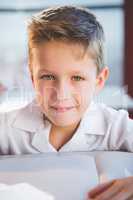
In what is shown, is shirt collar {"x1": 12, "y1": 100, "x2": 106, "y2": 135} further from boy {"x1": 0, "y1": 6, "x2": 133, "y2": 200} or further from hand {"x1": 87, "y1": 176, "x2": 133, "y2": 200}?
hand {"x1": 87, "y1": 176, "x2": 133, "y2": 200}

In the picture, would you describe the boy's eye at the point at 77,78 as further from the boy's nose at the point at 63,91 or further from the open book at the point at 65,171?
the open book at the point at 65,171

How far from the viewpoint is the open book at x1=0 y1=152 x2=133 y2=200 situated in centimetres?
63

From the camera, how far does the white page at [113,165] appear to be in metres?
0.70

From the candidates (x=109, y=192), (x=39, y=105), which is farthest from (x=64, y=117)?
(x=109, y=192)

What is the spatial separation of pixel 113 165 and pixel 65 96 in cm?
15

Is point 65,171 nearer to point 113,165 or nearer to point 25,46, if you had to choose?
point 113,165

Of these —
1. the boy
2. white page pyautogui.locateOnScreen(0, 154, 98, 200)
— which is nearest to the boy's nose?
the boy

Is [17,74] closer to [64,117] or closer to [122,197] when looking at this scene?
[64,117]

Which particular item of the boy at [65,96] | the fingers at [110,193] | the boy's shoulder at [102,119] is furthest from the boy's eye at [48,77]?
the fingers at [110,193]

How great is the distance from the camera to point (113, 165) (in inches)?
28.4

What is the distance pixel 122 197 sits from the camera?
592 mm

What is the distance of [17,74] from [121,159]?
0.82ft

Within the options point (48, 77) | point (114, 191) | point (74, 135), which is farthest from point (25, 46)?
point (114, 191)

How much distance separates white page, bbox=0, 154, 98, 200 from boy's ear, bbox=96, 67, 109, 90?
0.14 meters
